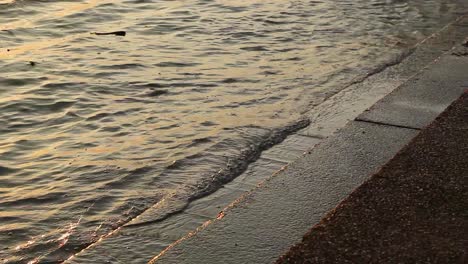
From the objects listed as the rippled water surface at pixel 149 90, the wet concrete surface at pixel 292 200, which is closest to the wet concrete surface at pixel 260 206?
the wet concrete surface at pixel 292 200

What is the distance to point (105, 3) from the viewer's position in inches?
424

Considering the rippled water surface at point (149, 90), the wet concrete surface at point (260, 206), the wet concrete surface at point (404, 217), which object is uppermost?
the wet concrete surface at point (404, 217)

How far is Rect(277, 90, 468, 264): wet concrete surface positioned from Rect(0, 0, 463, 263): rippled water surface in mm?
1102

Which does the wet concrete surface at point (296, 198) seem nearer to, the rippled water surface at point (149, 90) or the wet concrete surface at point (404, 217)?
the wet concrete surface at point (404, 217)

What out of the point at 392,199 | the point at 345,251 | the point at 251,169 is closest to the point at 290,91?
the point at 251,169

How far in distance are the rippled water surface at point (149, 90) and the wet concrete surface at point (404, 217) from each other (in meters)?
1.10

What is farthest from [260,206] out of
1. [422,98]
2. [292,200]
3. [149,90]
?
[149,90]

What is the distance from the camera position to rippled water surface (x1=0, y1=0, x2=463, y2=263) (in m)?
4.76

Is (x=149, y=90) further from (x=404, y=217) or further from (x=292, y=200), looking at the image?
(x=404, y=217)

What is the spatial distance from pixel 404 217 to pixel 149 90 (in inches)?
142

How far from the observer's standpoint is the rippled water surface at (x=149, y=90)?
476 cm

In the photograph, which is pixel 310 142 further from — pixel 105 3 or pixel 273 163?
pixel 105 3

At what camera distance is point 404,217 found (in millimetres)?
3693

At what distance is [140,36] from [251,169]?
164 inches
